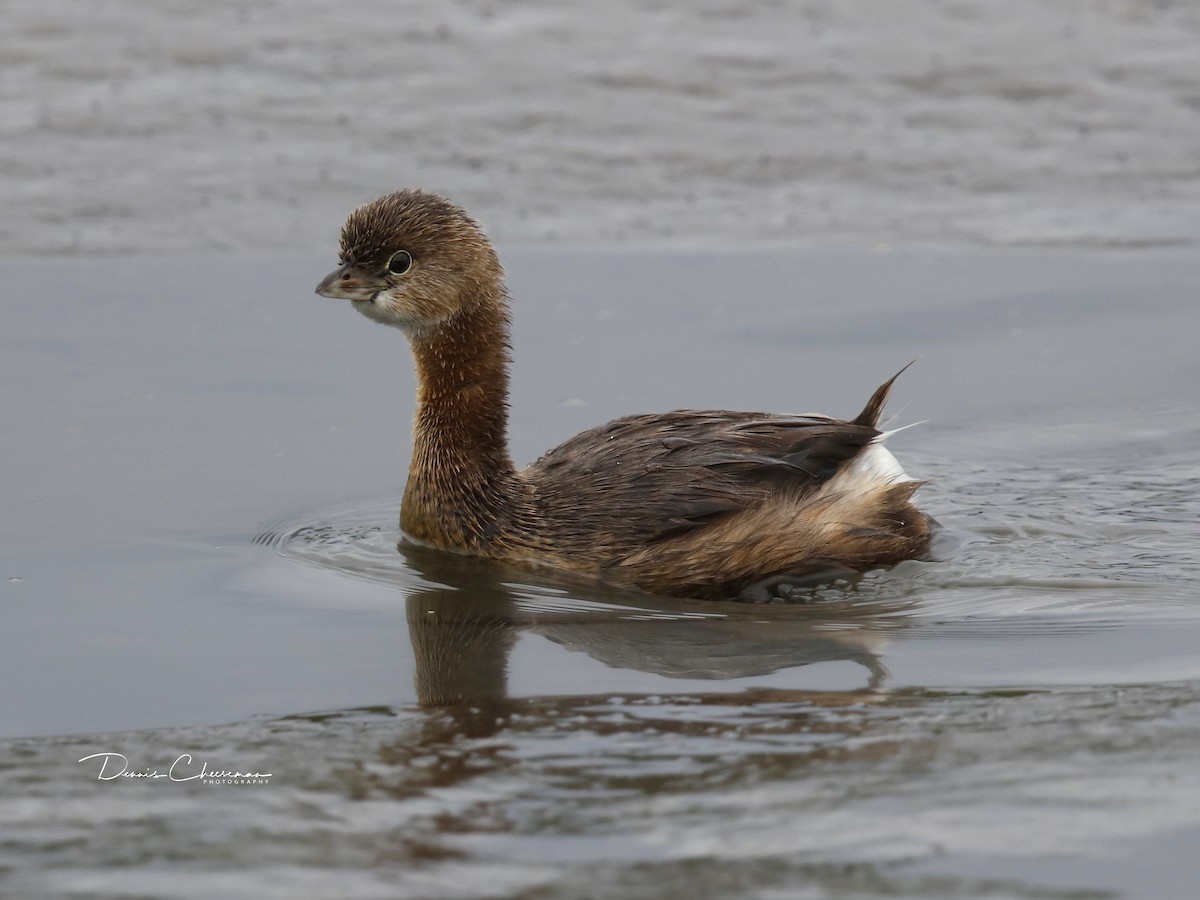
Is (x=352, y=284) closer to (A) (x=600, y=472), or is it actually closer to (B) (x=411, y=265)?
(B) (x=411, y=265)

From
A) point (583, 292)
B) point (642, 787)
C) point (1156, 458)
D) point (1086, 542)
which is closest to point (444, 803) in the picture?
point (642, 787)

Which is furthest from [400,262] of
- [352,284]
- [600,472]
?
[600,472]

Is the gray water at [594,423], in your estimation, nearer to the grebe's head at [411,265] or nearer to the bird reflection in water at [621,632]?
the bird reflection in water at [621,632]

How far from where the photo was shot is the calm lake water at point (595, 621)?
453 cm

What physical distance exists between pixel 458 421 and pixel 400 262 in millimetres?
711

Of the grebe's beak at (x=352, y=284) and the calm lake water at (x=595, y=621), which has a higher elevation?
the grebe's beak at (x=352, y=284)

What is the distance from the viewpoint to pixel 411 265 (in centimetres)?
766

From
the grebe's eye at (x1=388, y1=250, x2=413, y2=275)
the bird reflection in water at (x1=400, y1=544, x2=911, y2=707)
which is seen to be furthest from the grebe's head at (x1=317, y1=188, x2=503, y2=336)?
the bird reflection in water at (x1=400, y1=544, x2=911, y2=707)

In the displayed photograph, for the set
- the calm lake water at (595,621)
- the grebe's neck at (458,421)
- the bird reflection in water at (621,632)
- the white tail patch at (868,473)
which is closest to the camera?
the calm lake water at (595,621)

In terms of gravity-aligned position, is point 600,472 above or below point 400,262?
below

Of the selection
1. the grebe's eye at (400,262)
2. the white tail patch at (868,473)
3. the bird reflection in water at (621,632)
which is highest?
the grebe's eye at (400,262)

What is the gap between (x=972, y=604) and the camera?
6.73 m

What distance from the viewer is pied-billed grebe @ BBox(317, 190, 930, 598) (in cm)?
707

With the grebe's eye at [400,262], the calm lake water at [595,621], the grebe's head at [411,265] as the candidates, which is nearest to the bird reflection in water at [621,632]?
the calm lake water at [595,621]
